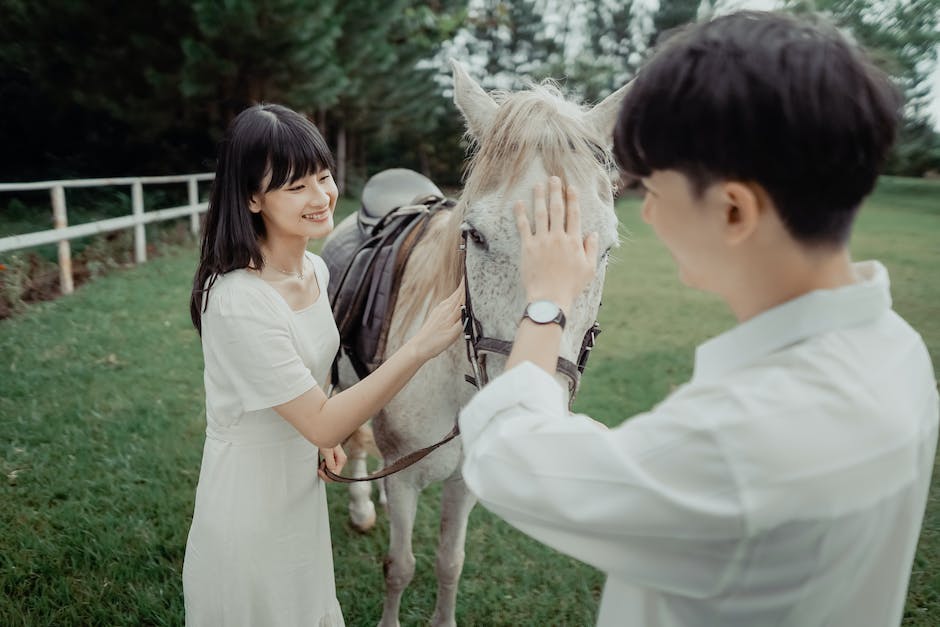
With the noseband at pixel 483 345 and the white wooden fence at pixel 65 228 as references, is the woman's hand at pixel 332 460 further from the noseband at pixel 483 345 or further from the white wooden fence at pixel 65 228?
the white wooden fence at pixel 65 228

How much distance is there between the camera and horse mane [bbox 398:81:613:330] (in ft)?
5.31

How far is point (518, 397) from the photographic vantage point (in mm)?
861

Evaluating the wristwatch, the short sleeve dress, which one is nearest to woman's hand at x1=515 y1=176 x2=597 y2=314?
the wristwatch

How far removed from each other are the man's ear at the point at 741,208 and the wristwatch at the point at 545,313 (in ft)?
0.98

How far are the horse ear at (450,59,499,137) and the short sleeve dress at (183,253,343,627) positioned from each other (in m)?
0.74

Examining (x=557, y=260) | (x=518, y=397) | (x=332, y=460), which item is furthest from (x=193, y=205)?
(x=518, y=397)

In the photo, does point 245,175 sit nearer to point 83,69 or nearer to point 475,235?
point 475,235

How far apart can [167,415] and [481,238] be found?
3659 mm

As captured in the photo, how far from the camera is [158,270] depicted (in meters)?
8.73

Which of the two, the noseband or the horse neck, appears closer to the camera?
the noseband

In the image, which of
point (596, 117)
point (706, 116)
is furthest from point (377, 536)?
point (706, 116)

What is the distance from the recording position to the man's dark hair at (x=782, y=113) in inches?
27.5

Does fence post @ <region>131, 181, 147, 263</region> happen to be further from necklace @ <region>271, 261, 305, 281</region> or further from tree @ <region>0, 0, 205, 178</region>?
necklace @ <region>271, 261, 305, 281</region>

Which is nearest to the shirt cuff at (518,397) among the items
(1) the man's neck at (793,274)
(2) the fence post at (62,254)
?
(1) the man's neck at (793,274)
